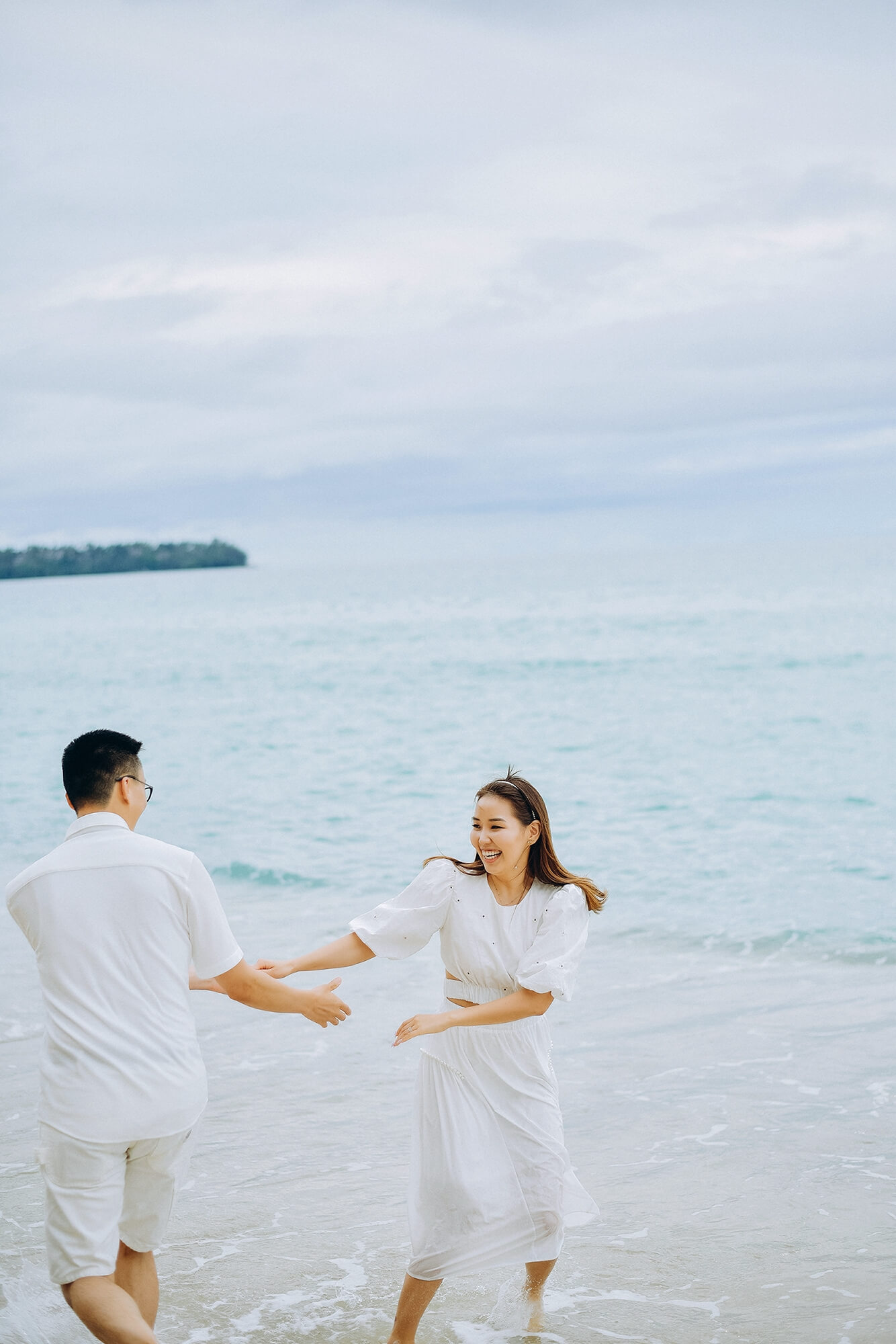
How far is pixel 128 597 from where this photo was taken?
99.1 metres

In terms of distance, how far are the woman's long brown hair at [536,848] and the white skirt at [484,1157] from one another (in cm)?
44

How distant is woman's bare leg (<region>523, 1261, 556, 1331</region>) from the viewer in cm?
419

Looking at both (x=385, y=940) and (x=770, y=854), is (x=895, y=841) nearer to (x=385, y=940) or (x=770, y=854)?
(x=770, y=854)

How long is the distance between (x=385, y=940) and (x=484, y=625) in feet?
168

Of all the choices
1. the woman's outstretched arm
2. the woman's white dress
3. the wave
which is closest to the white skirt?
the woman's white dress

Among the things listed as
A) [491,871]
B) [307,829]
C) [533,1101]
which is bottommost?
[307,829]

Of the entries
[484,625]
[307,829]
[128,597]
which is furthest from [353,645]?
[128,597]

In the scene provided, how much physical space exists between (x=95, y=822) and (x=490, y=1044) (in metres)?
1.41

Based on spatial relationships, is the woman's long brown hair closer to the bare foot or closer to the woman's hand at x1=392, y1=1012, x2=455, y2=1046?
the woman's hand at x1=392, y1=1012, x2=455, y2=1046

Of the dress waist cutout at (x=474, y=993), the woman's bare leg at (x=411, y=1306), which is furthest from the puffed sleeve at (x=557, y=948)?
the woman's bare leg at (x=411, y=1306)

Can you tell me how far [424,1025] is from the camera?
361 centimetres

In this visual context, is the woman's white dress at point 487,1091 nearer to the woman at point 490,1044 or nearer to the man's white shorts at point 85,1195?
the woman at point 490,1044

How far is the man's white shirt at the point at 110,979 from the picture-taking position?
3189 millimetres

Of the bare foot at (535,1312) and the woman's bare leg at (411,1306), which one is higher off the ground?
the woman's bare leg at (411,1306)
